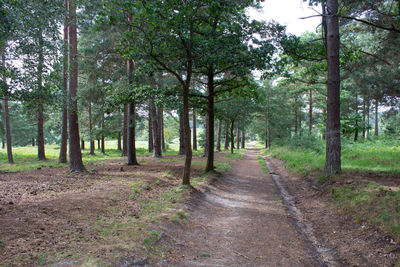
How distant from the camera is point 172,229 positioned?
205 inches

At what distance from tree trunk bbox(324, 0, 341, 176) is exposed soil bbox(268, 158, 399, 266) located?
0.87 m

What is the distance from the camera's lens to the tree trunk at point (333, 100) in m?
8.88

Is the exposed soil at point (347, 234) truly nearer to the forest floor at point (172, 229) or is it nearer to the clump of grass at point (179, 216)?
the forest floor at point (172, 229)

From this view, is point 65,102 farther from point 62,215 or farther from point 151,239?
point 151,239

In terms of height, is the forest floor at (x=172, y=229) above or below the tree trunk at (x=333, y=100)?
below

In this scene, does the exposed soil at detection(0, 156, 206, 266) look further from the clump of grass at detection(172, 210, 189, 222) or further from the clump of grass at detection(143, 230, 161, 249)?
the clump of grass at detection(172, 210, 189, 222)

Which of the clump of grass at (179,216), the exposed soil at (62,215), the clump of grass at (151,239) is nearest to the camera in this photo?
the exposed soil at (62,215)

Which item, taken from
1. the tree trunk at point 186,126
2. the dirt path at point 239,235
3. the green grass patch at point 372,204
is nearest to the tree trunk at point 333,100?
the green grass patch at point 372,204

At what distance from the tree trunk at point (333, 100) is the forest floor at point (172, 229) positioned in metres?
1.22

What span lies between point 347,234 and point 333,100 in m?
5.33

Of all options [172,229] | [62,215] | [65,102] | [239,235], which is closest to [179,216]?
[172,229]

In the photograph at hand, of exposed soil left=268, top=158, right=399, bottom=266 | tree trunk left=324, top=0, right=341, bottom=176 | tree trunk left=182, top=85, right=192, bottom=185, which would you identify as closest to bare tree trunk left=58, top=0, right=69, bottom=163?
tree trunk left=182, top=85, right=192, bottom=185

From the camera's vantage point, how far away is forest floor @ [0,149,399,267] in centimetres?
388

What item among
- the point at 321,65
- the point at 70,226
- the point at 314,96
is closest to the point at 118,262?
the point at 70,226
